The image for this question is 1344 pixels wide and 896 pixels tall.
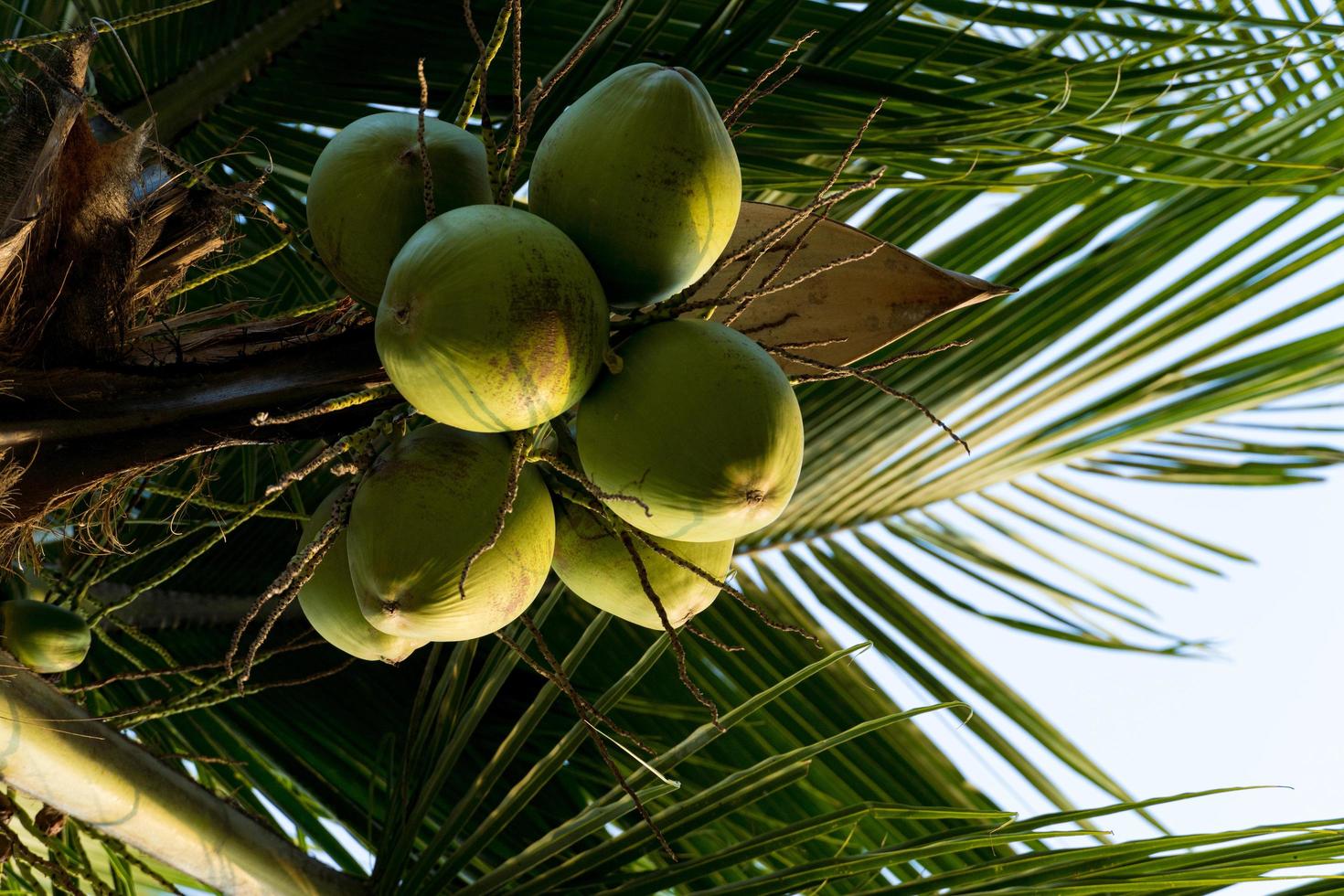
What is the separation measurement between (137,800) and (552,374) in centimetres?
66

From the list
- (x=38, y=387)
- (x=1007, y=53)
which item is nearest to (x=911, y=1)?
(x=1007, y=53)

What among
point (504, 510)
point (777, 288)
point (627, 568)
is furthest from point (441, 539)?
point (777, 288)

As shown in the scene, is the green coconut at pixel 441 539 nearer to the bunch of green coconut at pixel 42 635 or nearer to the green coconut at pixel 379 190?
the green coconut at pixel 379 190

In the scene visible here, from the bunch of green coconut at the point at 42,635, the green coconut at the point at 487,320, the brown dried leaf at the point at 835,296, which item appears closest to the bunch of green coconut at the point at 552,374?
the green coconut at the point at 487,320

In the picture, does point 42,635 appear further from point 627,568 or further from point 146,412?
point 627,568

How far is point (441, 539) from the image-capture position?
0.81 metres

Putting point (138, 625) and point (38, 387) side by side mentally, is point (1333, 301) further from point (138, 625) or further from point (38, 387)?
point (138, 625)

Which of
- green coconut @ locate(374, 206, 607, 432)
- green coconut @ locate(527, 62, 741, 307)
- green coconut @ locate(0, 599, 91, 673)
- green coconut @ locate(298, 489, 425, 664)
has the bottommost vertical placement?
green coconut @ locate(0, 599, 91, 673)

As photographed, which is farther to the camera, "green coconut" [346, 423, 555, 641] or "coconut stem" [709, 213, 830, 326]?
"coconut stem" [709, 213, 830, 326]

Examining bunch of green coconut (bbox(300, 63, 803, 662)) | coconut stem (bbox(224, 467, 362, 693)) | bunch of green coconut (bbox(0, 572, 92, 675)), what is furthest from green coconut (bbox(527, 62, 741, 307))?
bunch of green coconut (bbox(0, 572, 92, 675))

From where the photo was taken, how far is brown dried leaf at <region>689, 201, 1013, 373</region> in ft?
3.45

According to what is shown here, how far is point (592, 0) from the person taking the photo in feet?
5.12

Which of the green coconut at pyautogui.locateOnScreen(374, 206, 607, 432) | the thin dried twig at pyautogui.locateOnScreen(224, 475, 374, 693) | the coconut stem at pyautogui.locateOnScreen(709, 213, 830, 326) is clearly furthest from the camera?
the coconut stem at pyautogui.locateOnScreen(709, 213, 830, 326)

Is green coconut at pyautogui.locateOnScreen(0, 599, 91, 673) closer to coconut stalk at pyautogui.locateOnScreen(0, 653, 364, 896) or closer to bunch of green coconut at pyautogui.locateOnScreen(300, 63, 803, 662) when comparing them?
coconut stalk at pyautogui.locateOnScreen(0, 653, 364, 896)
